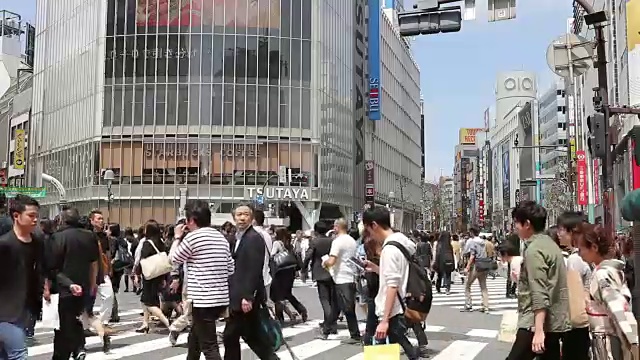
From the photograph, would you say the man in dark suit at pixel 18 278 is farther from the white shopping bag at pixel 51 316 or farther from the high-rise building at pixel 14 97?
the high-rise building at pixel 14 97

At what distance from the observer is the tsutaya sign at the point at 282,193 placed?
148ft

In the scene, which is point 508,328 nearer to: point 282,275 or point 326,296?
point 326,296

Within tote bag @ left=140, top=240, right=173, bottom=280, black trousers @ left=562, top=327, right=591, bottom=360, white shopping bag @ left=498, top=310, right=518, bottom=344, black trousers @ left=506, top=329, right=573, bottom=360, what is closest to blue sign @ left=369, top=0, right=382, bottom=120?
tote bag @ left=140, top=240, right=173, bottom=280

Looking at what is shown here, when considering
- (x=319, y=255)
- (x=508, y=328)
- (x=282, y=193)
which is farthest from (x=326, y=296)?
(x=282, y=193)

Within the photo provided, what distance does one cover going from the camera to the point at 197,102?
44969 millimetres

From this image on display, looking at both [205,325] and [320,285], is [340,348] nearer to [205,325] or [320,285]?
[320,285]

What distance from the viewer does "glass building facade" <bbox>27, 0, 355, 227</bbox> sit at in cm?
4478

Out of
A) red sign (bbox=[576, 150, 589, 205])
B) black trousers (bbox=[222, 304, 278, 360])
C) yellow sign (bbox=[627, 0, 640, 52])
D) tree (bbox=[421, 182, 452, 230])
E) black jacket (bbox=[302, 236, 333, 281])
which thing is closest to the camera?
black trousers (bbox=[222, 304, 278, 360])

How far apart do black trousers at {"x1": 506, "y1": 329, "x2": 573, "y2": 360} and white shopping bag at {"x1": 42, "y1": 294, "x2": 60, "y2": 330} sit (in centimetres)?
507

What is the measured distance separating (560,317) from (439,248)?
13.4m

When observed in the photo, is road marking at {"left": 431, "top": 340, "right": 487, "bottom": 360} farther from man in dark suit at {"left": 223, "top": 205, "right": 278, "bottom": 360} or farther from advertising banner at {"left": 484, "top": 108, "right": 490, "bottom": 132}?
advertising banner at {"left": 484, "top": 108, "right": 490, "bottom": 132}

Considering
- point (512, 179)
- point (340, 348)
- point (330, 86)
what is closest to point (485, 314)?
point (340, 348)

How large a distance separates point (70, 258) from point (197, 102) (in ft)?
126

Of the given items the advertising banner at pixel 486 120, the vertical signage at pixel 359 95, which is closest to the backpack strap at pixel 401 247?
the vertical signage at pixel 359 95
